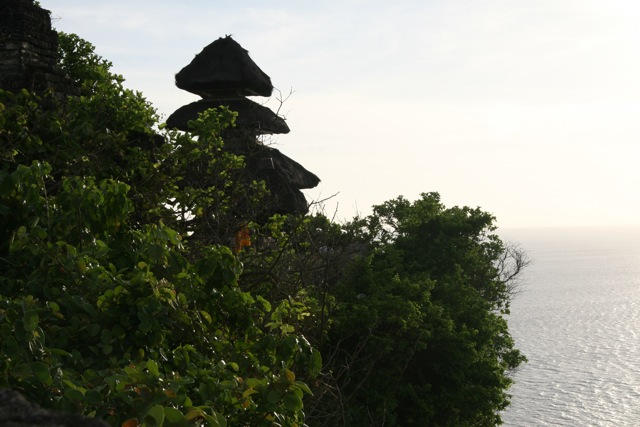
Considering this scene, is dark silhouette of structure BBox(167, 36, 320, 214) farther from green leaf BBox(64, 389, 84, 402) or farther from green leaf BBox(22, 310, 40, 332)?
green leaf BBox(64, 389, 84, 402)

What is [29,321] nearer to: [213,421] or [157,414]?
[213,421]

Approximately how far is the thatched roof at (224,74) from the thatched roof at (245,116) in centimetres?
37

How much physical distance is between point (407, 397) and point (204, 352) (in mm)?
15779

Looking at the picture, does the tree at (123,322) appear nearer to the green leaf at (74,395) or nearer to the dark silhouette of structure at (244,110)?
the green leaf at (74,395)

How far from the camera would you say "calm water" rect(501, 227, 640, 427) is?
64938 millimetres

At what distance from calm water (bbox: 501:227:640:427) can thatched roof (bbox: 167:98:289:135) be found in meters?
46.2

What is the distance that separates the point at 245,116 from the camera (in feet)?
63.7

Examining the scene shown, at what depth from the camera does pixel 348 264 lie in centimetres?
2467

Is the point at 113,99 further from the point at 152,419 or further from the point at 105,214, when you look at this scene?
the point at 152,419

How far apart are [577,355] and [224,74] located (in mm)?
79168

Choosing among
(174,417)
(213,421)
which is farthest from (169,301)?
(174,417)

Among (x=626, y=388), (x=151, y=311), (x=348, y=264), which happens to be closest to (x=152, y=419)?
(x=151, y=311)

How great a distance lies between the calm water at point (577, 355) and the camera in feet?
213

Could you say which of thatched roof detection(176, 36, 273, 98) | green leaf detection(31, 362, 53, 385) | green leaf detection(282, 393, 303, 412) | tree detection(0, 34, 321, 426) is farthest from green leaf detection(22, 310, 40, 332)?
thatched roof detection(176, 36, 273, 98)
